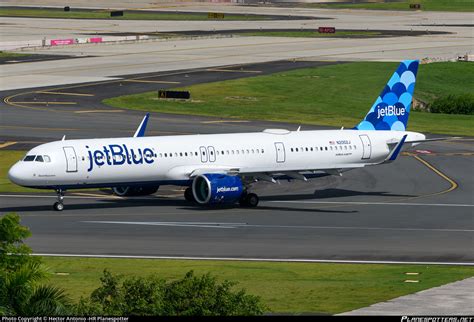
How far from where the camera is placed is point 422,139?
8044 centimetres

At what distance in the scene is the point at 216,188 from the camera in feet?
233

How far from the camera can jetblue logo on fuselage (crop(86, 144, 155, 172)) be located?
6931cm

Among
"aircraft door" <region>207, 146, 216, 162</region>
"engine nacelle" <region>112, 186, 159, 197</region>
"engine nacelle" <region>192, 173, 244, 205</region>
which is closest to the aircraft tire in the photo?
"engine nacelle" <region>192, 173, 244, 205</region>

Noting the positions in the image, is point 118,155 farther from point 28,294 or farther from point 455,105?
point 455,105

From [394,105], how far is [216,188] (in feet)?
56.1

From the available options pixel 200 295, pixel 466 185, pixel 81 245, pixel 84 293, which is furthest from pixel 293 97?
pixel 200 295

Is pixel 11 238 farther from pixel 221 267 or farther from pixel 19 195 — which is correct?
pixel 19 195

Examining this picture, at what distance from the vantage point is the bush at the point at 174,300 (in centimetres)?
3388

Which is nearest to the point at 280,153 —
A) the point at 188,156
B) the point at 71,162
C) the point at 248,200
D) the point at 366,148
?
the point at 248,200

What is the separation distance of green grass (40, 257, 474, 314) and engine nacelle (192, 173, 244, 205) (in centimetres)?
1521

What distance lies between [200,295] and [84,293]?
1417 cm

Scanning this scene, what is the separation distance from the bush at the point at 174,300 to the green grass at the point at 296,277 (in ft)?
33.5

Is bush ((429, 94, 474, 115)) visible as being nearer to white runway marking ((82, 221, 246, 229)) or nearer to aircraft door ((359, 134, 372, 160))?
aircraft door ((359, 134, 372, 160))

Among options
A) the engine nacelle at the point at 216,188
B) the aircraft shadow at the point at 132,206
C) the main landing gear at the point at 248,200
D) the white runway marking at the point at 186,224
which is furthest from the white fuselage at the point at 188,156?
the white runway marking at the point at 186,224
